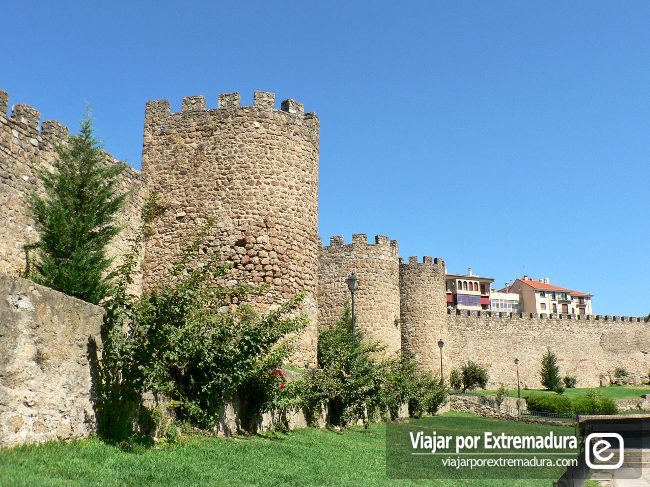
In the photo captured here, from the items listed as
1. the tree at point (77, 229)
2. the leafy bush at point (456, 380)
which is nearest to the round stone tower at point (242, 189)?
the tree at point (77, 229)

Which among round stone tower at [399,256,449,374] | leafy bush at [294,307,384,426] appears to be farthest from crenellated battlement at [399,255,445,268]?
leafy bush at [294,307,384,426]

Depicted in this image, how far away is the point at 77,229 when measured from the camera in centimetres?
895

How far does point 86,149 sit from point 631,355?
51.7 metres

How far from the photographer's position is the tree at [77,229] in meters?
8.44

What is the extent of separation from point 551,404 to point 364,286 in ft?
42.0

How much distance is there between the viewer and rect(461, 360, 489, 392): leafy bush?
4034cm

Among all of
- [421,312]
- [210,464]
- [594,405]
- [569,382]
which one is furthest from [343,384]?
[569,382]

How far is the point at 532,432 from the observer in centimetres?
2044

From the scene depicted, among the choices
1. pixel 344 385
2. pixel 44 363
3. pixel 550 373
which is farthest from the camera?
pixel 550 373

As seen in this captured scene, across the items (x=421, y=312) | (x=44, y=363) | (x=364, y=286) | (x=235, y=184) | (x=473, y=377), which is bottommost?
(x=44, y=363)

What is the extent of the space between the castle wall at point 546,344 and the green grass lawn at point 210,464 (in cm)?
3115

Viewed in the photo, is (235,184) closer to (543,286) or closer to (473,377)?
(473,377)

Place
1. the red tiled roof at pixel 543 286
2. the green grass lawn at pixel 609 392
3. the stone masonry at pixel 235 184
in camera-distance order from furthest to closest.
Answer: the red tiled roof at pixel 543 286 → the green grass lawn at pixel 609 392 → the stone masonry at pixel 235 184

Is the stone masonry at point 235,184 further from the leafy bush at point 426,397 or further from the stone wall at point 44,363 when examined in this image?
the leafy bush at point 426,397
